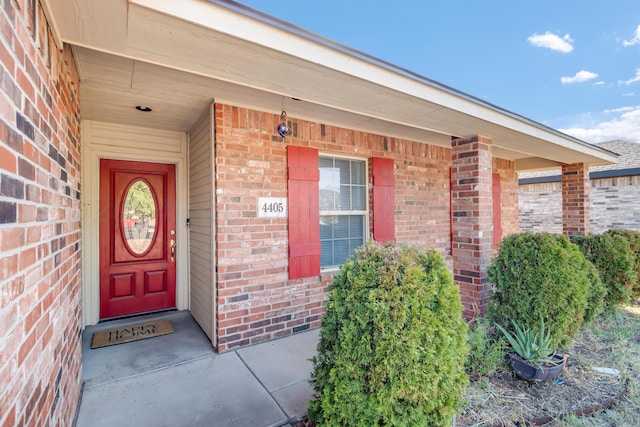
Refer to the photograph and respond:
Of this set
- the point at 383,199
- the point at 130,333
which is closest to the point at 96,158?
the point at 130,333

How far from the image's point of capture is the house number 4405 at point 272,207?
3.49 metres

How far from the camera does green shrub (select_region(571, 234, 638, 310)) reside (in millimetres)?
4422

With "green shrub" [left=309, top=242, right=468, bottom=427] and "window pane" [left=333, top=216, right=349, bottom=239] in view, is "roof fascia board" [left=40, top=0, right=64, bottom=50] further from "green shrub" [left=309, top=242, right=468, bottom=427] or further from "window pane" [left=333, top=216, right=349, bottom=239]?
"window pane" [left=333, top=216, right=349, bottom=239]

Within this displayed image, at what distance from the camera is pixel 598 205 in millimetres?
8664

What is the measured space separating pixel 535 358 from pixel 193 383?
298 centimetres

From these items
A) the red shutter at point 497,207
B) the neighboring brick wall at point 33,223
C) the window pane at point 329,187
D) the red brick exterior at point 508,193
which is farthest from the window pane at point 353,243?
the red brick exterior at point 508,193

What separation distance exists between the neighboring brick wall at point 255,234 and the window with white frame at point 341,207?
0.75 ft

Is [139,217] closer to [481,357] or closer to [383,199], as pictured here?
[383,199]

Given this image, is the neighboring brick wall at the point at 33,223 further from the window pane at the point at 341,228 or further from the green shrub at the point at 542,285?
the green shrub at the point at 542,285

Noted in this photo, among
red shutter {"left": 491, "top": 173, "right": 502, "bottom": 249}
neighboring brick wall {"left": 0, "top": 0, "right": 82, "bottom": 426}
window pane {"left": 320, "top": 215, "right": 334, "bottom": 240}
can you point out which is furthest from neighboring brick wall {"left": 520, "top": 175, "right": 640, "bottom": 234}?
neighboring brick wall {"left": 0, "top": 0, "right": 82, "bottom": 426}

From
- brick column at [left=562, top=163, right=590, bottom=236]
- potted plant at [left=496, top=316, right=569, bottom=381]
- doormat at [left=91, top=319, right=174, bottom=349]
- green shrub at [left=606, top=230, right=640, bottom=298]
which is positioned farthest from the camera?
brick column at [left=562, top=163, right=590, bottom=236]

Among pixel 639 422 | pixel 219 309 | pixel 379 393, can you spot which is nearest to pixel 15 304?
pixel 379 393

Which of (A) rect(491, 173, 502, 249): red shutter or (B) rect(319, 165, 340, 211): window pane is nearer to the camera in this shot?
(B) rect(319, 165, 340, 211): window pane

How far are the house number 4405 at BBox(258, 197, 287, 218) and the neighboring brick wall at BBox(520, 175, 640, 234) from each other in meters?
9.71
